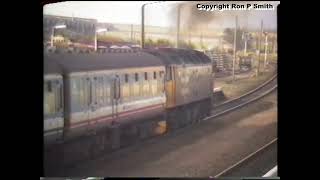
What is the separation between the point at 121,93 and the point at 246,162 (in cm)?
101

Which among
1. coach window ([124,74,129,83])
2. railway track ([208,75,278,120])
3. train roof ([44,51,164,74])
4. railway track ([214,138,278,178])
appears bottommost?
railway track ([214,138,278,178])

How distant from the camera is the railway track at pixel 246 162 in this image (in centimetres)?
333

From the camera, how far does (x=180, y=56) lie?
346cm

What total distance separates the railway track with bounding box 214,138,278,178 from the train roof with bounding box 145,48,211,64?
2.35ft

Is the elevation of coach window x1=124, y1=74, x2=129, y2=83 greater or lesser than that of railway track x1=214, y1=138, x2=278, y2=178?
greater

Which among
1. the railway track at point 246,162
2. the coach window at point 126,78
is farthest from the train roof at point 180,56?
the railway track at point 246,162

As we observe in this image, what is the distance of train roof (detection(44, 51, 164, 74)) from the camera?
10.9 feet

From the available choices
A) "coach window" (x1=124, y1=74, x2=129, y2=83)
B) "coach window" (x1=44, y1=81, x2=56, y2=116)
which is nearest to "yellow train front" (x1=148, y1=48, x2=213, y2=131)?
"coach window" (x1=124, y1=74, x2=129, y2=83)

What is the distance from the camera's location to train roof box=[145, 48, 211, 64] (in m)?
3.40

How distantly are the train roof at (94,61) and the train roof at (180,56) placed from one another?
44 mm

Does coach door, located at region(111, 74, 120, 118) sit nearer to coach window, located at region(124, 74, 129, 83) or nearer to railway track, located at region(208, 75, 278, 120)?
coach window, located at region(124, 74, 129, 83)

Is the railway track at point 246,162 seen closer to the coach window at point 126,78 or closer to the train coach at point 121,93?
the train coach at point 121,93

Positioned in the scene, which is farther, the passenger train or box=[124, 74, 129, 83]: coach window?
box=[124, 74, 129, 83]: coach window
